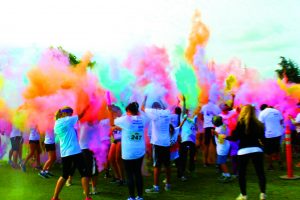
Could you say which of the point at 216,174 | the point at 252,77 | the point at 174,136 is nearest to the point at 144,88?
the point at 174,136

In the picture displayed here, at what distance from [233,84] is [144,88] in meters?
6.46

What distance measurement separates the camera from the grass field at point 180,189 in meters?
7.04

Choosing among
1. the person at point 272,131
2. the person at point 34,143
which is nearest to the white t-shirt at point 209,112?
the person at point 272,131

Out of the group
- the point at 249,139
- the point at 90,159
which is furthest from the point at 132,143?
the point at 249,139

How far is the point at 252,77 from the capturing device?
14.9m

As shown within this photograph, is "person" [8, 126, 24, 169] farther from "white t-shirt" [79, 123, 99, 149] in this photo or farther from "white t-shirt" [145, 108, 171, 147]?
"white t-shirt" [145, 108, 171, 147]

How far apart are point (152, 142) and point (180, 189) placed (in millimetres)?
1128

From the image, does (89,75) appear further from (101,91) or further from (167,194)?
(167,194)

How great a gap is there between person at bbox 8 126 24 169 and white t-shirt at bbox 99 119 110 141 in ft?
9.63

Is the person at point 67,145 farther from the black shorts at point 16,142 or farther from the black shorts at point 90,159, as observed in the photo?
the black shorts at point 16,142

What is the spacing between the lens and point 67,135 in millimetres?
6656

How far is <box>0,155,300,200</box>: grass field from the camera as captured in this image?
23.1ft

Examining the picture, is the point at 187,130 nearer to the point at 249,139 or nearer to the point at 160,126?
the point at 160,126

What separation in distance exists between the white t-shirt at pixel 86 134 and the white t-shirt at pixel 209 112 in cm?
364
